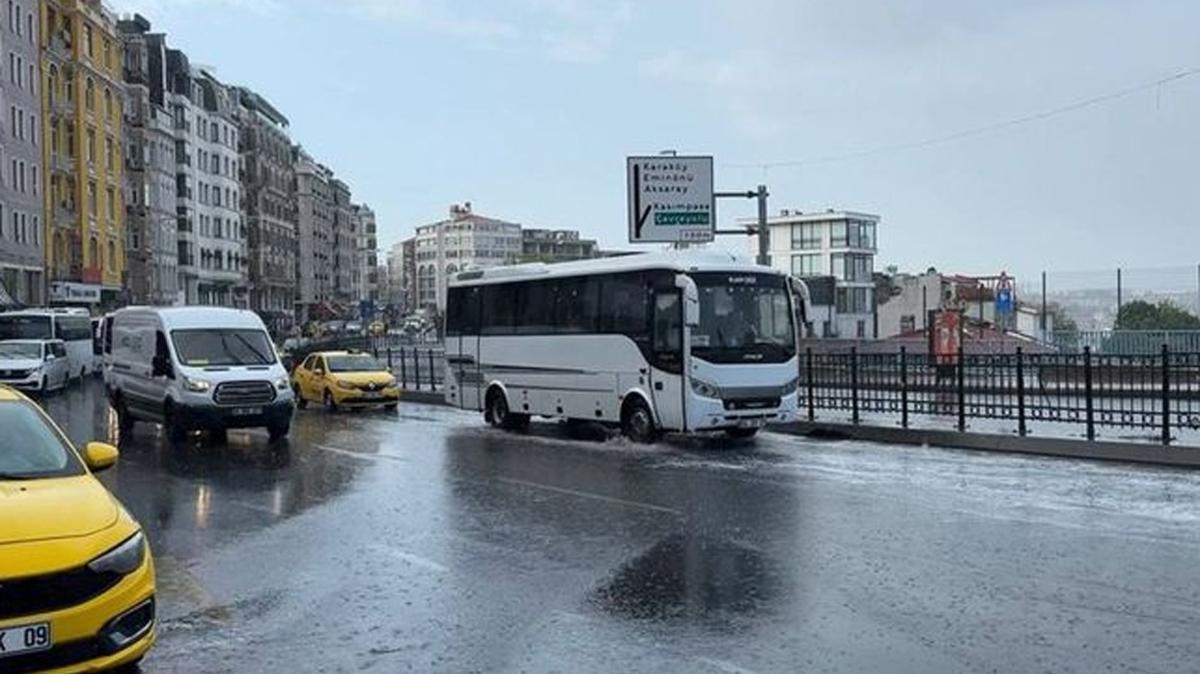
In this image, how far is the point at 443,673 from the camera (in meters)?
6.27

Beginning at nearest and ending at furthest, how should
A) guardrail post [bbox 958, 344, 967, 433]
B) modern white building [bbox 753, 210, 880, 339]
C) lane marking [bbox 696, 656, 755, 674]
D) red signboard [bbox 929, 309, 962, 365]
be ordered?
lane marking [bbox 696, 656, 755, 674], guardrail post [bbox 958, 344, 967, 433], red signboard [bbox 929, 309, 962, 365], modern white building [bbox 753, 210, 880, 339]

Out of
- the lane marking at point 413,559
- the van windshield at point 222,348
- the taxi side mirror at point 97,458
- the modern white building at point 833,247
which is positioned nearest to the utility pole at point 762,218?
the van windshield at point 222,348

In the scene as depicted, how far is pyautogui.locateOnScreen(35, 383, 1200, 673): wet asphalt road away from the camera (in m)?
6.66

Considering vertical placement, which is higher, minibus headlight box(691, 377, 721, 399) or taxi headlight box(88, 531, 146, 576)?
minibus headlight box(691, 377, 721, 399)

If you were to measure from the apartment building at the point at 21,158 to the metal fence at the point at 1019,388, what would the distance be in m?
47.5

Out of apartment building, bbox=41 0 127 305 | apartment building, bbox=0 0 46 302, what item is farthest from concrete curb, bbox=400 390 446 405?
apartment building, bbox=41 0 127 305

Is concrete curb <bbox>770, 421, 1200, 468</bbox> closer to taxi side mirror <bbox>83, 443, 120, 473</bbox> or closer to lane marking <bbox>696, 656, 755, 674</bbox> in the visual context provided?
lane marking <bbox>696, 656, 755, 674</bbox>

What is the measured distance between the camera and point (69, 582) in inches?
218

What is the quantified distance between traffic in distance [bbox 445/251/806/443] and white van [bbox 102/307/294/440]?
15.6ft

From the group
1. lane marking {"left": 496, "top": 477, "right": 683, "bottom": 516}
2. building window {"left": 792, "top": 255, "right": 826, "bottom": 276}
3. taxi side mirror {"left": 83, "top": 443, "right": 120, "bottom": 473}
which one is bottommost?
lane marking {"left": 496, "top": 477, "right": 683, "bottom": 516}

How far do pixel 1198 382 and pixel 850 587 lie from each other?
10746 millimetres

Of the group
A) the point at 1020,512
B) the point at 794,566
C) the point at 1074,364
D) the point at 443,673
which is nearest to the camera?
the point at 443,673

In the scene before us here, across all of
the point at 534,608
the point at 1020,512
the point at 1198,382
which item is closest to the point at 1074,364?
the point at 1198,382

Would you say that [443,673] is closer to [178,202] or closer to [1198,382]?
[1198,382]
